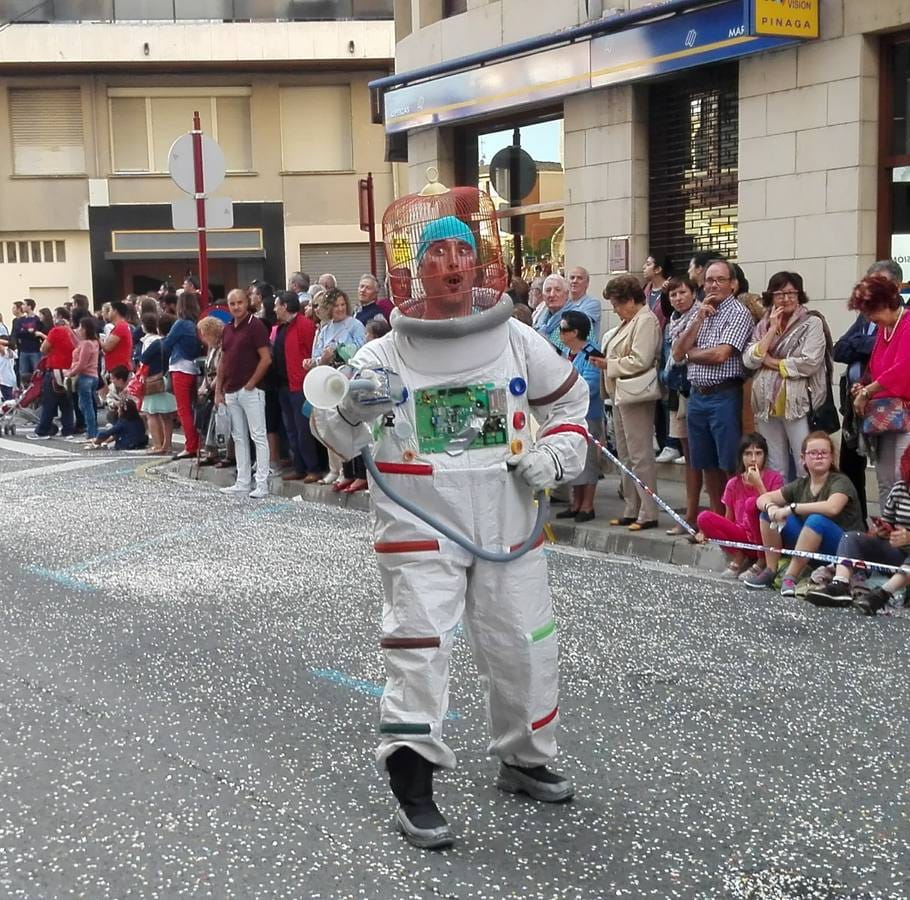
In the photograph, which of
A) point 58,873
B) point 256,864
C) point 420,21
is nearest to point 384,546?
→ point 256,864

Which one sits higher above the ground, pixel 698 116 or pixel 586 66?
pixel 586 66

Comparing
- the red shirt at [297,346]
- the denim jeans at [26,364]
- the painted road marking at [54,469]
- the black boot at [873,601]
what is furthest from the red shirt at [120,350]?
the black boot at [873,601]

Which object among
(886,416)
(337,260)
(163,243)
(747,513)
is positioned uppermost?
(163,243)

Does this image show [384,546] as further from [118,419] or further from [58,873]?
[118,419]

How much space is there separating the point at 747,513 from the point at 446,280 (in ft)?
14.4

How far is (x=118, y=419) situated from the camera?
16.9 metres

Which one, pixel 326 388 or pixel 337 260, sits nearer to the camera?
pixel 326 388

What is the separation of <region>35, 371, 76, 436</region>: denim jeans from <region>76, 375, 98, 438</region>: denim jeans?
758 mm

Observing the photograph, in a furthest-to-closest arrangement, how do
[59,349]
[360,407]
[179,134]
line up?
[179,134]
[59,349]
[360,407]

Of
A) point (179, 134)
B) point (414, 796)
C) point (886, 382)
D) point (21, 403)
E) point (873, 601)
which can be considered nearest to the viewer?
point (414, 796)

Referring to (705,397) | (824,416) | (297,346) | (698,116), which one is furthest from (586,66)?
(824,416)

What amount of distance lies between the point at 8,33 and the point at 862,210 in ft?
82.1

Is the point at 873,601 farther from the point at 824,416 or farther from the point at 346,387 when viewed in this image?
the point at 346,387

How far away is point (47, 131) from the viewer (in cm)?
3216
